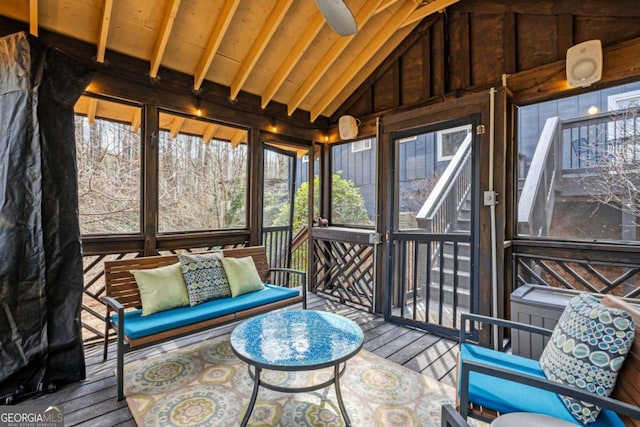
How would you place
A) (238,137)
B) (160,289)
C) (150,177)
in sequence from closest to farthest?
(160,289) < (150,177) < (238,137)

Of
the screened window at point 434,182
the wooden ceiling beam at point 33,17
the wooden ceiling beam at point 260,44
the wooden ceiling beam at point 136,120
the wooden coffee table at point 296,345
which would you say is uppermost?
the wooden ceiling beam at point 260,44

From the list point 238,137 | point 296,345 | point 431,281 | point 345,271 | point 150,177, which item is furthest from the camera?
point 345,271

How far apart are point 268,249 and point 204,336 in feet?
5.11

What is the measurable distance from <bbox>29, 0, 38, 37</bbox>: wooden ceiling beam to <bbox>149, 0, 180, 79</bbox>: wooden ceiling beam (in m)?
0.88

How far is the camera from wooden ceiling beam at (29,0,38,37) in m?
2.40

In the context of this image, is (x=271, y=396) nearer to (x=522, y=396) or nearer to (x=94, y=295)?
(x=522, y=396)

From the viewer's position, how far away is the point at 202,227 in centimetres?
376

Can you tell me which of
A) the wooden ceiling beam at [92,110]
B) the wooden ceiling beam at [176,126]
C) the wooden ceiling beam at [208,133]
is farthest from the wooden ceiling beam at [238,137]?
the wooden ceiling beam at [92,110]

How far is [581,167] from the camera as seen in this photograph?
2867 millimetres

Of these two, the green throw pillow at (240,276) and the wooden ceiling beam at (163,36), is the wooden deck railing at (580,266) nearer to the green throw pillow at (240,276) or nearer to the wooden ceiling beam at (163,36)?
the green throw pillow at (240,276)

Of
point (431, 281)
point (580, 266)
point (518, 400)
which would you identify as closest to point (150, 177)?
point (431, 281)

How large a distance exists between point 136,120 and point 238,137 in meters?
1.19

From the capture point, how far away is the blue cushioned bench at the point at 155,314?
2262 millimetres

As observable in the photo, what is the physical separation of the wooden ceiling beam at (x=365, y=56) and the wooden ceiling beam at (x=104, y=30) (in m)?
2.55
